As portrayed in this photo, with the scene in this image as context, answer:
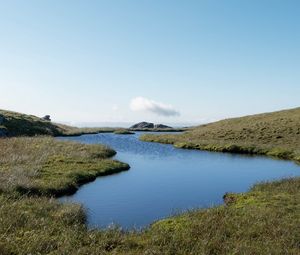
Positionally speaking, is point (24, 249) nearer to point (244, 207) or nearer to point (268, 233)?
point (268, 233)

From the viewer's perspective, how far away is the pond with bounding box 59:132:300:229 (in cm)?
2528

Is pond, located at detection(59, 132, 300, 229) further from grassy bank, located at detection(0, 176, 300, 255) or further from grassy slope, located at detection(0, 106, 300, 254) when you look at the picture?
grassy bank, located at detection(0, 176, 300, 255)

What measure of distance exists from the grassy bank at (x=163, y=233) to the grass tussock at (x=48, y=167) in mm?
5352

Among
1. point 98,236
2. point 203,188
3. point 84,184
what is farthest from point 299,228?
point 84,184

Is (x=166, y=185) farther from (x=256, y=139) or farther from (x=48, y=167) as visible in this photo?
(x=256, y=139)

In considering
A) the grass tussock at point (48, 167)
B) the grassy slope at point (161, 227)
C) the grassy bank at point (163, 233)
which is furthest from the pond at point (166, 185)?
the grassy bank at point (163, 233)

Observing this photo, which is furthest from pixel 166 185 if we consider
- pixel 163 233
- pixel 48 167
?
pixel 163 233

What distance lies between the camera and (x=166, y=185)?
35594 mm

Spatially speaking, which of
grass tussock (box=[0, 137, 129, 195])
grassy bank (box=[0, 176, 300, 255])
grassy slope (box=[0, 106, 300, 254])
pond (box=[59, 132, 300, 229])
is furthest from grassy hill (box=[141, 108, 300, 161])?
grassy bank (box=[0, 176, 300, 255])

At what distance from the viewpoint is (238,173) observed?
43500 mm

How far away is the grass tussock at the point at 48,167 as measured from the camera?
27.7 m

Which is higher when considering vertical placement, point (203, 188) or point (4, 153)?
point (4, 153)

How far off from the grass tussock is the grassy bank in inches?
211

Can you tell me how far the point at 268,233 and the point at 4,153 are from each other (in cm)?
3020
